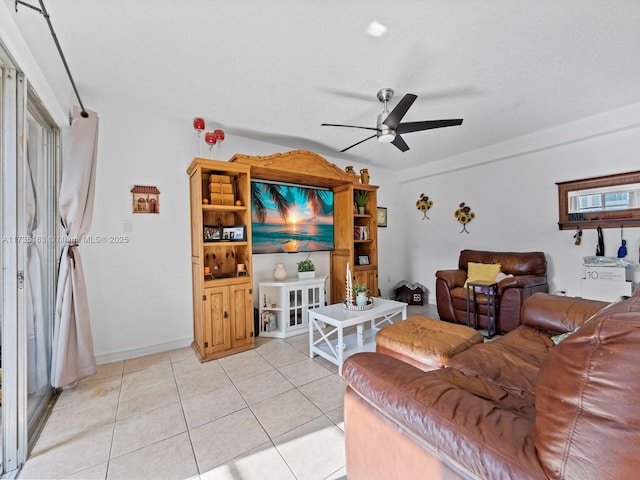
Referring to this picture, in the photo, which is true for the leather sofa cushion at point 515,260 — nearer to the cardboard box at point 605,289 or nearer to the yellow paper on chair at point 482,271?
the yellow paper on chair at point 482,271

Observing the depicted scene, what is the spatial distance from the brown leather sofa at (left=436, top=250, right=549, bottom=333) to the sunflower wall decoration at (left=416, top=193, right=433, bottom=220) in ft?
3.68

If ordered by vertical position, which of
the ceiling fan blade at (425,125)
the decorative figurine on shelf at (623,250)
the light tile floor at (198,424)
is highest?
the ceiling fan blade at (425,125)

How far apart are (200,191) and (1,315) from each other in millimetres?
1660

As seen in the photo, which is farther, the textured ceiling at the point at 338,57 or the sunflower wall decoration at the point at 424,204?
the sunflower wall decoration at the point at 424,204

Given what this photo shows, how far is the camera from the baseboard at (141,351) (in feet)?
8.73

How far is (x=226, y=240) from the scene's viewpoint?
3037mm

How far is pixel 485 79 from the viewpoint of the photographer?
234 centimetres

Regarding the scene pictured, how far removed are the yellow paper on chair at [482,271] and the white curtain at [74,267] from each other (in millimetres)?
4285

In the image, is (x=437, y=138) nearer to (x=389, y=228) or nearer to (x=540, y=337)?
(x=389, y=228)

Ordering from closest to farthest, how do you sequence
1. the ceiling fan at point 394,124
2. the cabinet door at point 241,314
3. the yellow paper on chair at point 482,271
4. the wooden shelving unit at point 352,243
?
the ceiling fan at point 394,124, the cabinet door at point 241,314, the yellow paper on chair at point 482,271, the wooden shelving unit at point 352,243

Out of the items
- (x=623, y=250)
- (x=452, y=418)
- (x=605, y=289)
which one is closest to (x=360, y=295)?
(x=452, y=418)

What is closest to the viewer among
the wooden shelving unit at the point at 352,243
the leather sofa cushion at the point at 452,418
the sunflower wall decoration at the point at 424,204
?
the leather sofa cushion at the point at 452,418

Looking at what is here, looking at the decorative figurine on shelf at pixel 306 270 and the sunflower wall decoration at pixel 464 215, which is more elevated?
the sunflower wall decoration at pixel 464 215

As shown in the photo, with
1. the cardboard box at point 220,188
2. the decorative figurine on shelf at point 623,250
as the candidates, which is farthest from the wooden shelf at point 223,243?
the decorative figurine on shelf at point 623,250
